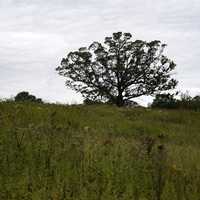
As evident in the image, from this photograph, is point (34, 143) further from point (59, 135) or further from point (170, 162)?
point (170, 162)

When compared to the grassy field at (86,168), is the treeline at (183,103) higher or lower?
higher

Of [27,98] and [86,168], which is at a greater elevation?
[27,98]

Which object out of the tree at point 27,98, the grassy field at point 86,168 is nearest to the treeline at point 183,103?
the tree at point 27,98

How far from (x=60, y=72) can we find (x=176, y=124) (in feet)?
98.8

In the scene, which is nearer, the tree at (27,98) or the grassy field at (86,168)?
the grassy field at (86,168)

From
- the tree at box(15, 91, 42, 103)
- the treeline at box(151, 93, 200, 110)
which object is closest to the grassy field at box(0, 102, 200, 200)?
the tree at box(15, 91, 42, 103)

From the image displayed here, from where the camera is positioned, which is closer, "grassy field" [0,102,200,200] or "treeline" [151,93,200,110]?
"grassy field" [0,102,200,200]

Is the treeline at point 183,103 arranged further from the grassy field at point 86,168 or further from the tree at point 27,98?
the grassy field at point 86,168

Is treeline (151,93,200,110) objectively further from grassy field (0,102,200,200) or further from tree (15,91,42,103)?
grassy field (0,102,200,200)

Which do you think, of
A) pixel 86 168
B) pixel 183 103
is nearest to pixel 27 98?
pixel 183 103

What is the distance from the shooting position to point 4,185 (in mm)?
7781

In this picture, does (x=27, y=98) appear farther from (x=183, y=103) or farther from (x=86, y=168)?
(x=86, y=168)

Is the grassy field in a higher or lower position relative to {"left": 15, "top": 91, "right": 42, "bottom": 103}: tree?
lower

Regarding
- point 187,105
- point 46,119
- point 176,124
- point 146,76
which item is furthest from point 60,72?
point 46,119
